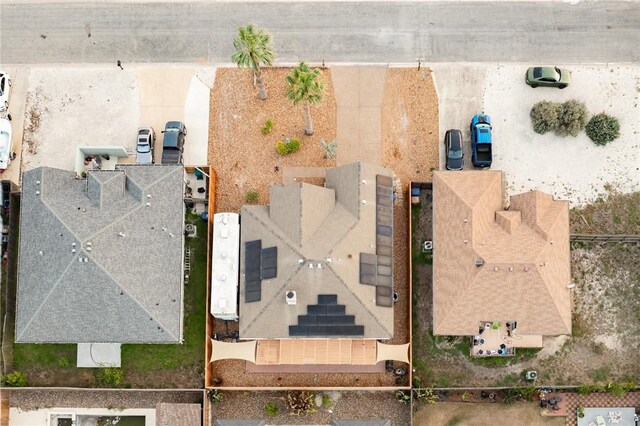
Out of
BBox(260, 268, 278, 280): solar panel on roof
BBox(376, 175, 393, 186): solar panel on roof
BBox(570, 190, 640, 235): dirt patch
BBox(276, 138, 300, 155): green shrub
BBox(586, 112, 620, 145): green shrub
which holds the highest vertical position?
BBox(586, 112, 620, 145): green shrub

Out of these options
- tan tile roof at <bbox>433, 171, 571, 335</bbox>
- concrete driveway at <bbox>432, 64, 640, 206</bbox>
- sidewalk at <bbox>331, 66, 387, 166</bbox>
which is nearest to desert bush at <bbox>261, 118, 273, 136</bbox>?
sidewalk at <bbox>331, 66, 387, 166</bbox>

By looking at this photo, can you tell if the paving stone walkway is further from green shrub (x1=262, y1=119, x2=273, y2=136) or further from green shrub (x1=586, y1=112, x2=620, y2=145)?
green shrub (x1=262, y1=119, x2=273, y2=136)

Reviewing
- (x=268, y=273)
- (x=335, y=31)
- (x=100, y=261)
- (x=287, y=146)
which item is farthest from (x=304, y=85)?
(x=100, y=261)

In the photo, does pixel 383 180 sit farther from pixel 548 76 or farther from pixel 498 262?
pixel 548 76

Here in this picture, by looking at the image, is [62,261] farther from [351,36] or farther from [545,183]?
[545,183]

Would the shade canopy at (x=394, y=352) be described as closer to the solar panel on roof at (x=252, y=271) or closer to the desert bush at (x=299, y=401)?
the desert bush at (x=299, y=401)

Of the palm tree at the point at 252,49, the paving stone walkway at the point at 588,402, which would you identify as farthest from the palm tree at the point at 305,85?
the paving stone walkway at the point at 588,402
